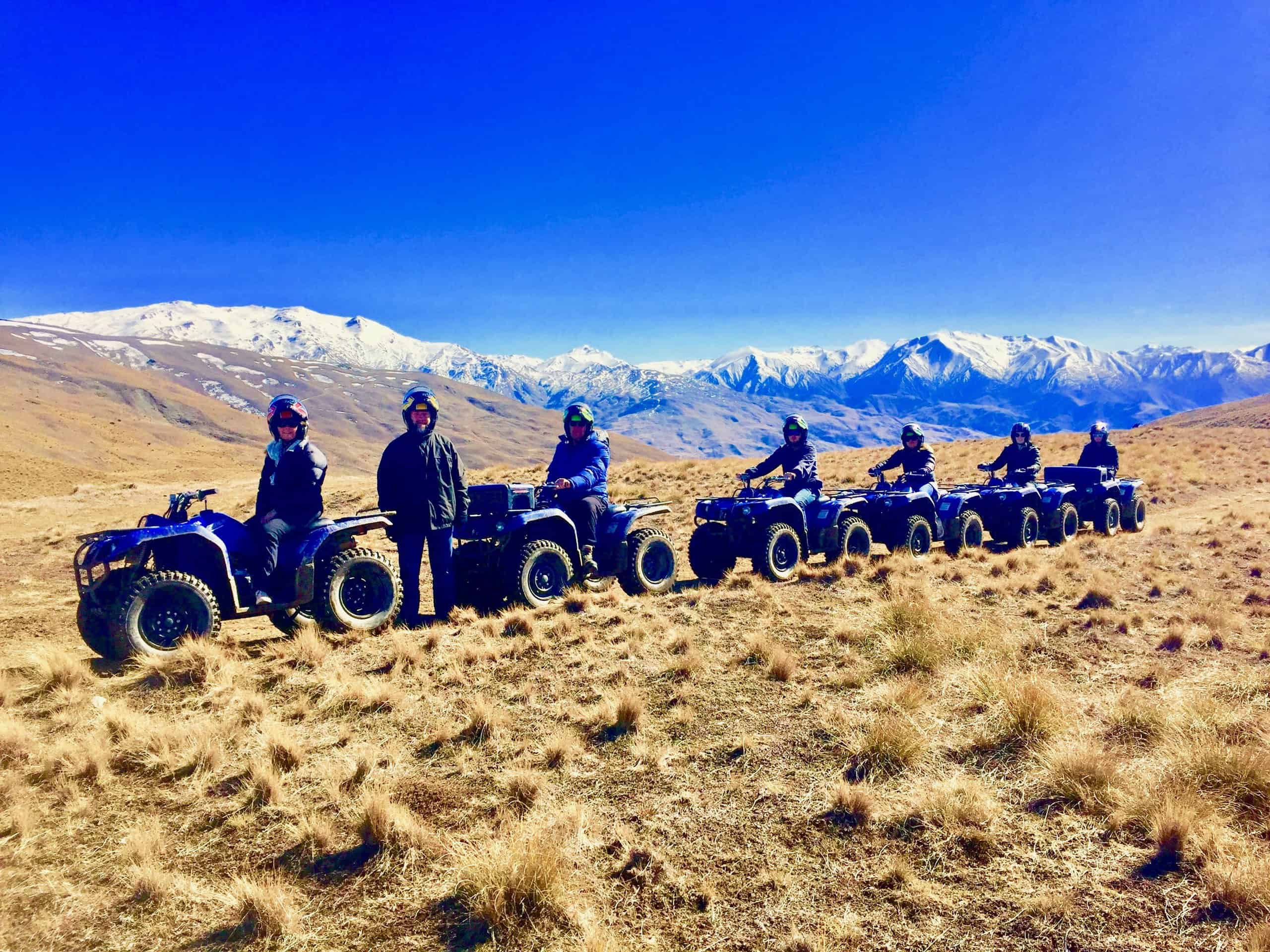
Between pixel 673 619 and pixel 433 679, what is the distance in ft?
10.3

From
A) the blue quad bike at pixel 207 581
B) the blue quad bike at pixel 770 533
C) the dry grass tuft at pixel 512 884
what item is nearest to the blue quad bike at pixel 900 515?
the blue quad bike at pixel 770 533

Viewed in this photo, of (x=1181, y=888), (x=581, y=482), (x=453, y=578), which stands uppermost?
(x=581, y=482)

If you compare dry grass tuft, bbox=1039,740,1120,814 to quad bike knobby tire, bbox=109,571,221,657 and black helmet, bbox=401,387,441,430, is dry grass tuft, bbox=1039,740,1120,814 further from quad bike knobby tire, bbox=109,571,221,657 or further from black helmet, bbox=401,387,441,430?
quad bike knobby tire, bbox=109,571,221,657

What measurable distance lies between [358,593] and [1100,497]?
666 inches

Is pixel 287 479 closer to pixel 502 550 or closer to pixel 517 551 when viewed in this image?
pixel 502 550

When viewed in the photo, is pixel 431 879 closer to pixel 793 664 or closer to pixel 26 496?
pixel 793 664

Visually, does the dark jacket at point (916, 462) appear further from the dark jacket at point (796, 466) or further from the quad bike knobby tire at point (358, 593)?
the quad bike knobby tire at point (358, 593)

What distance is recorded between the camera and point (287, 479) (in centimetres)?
718

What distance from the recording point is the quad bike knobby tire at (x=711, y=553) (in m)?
11.0

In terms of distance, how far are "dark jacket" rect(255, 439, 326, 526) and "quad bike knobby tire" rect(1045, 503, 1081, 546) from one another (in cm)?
1476

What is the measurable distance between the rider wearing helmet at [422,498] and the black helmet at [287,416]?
3.11 ft

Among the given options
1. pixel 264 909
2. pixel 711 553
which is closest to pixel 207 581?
pixel 264 909

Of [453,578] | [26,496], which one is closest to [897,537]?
[453,578]

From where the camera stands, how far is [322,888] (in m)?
3.38
